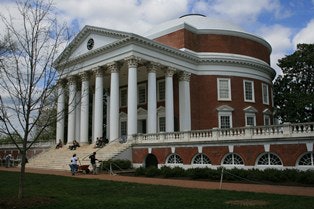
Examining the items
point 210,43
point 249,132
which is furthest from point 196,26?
point 249,132

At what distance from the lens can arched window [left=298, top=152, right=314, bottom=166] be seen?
21703mm

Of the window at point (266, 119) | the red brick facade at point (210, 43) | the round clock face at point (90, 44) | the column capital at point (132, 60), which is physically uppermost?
the red brick facade at point (210, 43)

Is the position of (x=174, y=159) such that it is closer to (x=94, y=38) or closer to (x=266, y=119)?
(x=94, y=38)

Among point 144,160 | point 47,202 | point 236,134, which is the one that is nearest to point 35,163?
point 144,160

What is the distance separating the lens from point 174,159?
94.5 feet

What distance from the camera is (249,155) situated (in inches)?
953

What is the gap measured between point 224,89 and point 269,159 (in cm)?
1850

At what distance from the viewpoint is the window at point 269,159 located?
2334cm

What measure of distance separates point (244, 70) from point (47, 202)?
34.0 meters

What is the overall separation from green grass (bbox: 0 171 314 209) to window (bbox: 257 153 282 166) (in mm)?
9516

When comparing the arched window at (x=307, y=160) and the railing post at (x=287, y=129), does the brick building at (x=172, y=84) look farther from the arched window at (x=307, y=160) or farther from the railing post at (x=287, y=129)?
the arched window at (x=307, y=160)

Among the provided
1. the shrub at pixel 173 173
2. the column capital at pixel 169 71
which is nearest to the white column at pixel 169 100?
the column capital at pixel 169 71

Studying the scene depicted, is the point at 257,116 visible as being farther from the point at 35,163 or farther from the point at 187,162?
the point at 35,163

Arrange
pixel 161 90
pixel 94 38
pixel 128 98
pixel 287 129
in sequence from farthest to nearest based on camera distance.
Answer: pixel 161 90 < pixel 94 38 < pixel 128 98 < pixel 287 129
